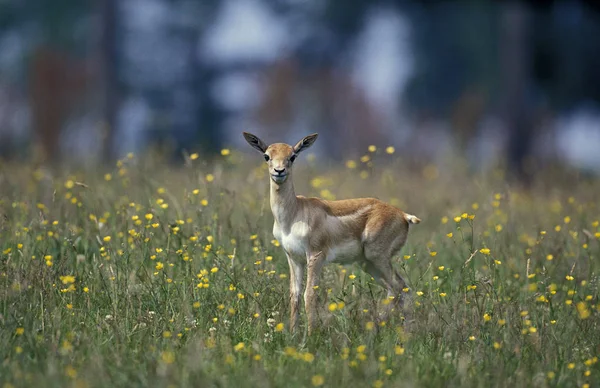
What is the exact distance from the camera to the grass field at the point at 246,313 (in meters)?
5.54

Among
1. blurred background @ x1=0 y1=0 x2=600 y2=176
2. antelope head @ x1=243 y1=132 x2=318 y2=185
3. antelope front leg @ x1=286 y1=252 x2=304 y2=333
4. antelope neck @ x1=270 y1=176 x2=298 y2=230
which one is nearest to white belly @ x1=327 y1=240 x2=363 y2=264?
antelope front leg @ x1=286 y1=252 x2=304 y2=333

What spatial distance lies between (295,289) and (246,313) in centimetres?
49

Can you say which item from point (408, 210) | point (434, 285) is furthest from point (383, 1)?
point (434, 285)

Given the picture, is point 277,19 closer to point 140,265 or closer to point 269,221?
point 269,221

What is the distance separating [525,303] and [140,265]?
331cm

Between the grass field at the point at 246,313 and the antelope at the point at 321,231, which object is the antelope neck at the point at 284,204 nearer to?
the antelope at the point at 321,231

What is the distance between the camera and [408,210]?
11.9 m

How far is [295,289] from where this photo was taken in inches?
274

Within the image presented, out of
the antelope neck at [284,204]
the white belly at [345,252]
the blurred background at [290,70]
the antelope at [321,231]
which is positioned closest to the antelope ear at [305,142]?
Result: the antelope at [321,231]

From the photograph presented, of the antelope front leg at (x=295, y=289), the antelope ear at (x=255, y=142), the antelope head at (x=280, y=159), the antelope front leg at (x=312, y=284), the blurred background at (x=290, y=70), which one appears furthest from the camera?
the blurred background at (x=290, y=70)

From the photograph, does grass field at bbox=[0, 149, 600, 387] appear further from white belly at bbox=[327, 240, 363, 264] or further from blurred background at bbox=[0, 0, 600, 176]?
blurred background at bbox=[0, 0, 600, 176]

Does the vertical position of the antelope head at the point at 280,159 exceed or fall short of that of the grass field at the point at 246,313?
it exceeds it

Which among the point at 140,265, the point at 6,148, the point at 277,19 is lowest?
the point at 6,148

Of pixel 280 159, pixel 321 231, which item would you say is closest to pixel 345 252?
pixel 321 231
